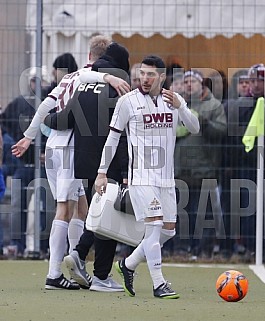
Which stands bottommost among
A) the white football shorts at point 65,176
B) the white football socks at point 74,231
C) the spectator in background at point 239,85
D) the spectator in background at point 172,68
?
the white football socks at point 74,231

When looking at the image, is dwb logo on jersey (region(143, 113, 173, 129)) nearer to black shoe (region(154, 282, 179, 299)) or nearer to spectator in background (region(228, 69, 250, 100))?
black shoe (region(154, 282, 179, 299))

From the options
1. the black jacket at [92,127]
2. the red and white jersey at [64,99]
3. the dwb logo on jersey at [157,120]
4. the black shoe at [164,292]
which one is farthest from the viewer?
the red and white jersey at [64,99]

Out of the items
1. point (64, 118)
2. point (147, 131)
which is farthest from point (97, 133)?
point (147, 131)

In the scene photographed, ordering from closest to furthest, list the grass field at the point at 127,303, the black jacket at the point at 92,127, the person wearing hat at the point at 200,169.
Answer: the grass field at the point at 127,303 → the black jacket at the point at 92,127 → the person wearing hat at the point at 200,169

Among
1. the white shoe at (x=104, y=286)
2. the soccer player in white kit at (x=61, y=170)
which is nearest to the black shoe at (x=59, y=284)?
the soccer player in white kit at (x=61, y=170)

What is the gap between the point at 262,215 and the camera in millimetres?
12680

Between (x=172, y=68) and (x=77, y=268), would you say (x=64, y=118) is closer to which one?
(x=77, y=268)

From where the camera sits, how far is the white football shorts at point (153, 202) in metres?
8.62

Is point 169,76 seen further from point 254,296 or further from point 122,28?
point 254,296

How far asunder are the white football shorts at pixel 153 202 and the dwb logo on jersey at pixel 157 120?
0.51m

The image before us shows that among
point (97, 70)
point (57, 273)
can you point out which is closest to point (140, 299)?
point (57, 273)

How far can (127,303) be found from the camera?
8.22m

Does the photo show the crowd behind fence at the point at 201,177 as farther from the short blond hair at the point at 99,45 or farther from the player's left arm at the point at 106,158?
the player's left arm at the point at 106,158

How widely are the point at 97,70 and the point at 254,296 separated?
2389mm
